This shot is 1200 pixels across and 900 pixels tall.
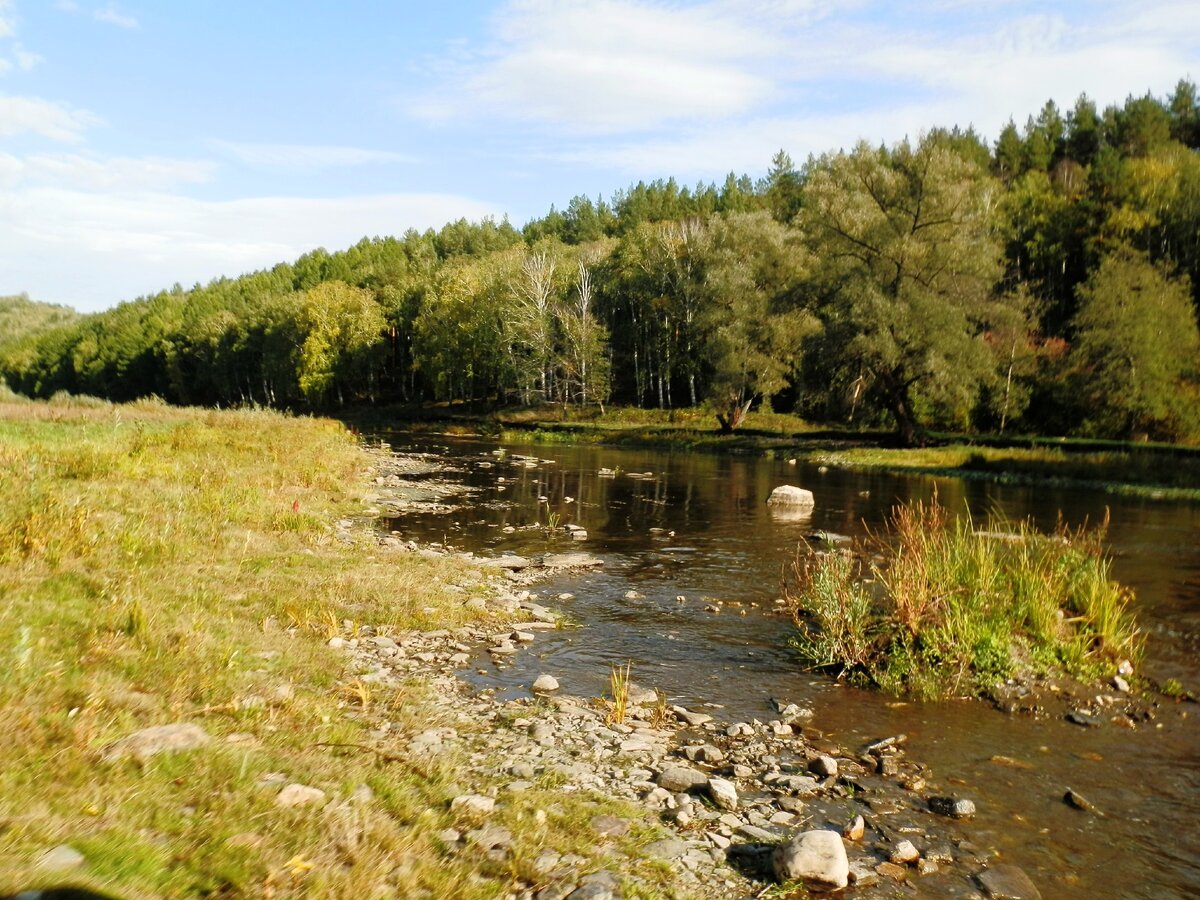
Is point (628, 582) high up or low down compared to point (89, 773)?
down

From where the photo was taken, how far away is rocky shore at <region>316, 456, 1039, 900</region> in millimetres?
5980

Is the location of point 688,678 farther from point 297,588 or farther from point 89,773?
point 89,773

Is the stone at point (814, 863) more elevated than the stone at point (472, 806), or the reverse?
the stone at point (472, 806)

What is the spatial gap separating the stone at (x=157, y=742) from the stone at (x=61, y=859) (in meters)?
1.12

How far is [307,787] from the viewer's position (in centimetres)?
554

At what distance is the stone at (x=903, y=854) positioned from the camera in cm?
650

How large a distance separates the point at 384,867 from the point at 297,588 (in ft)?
26.9

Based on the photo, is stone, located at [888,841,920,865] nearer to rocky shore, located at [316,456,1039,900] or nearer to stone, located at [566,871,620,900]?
rocky shore, located at [316,456,1039,900]

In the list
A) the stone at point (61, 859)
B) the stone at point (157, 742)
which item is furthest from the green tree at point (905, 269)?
the stone at point (61, 859)

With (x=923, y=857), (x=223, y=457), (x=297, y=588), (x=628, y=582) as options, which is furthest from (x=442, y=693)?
(x=223, y=457)

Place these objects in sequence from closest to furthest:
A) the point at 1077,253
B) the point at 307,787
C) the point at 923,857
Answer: the point at 307,787 < the point at 923,857 < the point at 1077,253

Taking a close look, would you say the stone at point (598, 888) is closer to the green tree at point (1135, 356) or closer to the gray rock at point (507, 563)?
the gray rock at point (507, 563)

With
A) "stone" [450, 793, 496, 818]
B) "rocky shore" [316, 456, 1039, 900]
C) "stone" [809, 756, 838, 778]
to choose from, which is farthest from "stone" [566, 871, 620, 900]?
"stone" [809, 756, 838, 778]

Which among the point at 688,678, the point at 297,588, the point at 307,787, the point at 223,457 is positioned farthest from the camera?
the point at 223,457
